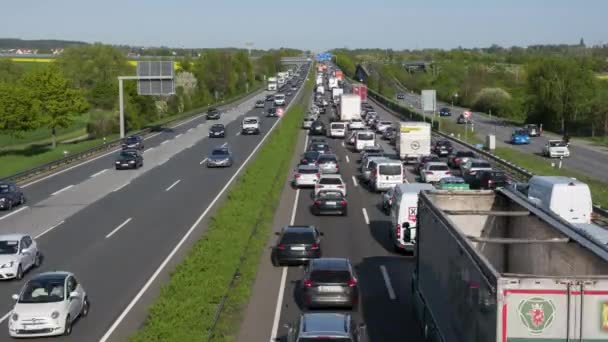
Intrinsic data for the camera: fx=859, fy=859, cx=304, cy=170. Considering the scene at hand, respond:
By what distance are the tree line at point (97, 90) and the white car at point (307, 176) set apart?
116 ft

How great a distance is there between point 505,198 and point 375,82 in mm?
146706

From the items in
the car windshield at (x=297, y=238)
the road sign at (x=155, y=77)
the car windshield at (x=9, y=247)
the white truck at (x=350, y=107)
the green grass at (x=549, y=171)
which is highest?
the road sign at (x=155, y=77)

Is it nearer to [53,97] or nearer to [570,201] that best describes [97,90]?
[53,97]

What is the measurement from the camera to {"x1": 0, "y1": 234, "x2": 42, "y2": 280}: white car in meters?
24.1

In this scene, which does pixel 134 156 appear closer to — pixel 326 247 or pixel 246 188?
pixel 246 188

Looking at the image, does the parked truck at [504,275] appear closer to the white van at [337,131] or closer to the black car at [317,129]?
the white van at [337,131]

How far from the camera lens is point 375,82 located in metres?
162

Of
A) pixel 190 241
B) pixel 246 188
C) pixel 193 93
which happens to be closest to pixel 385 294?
pixel 190 241

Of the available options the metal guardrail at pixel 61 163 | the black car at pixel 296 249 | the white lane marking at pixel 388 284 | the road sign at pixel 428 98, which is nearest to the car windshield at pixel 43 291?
the black car at pixel 296 249

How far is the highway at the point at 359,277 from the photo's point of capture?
1908 cm

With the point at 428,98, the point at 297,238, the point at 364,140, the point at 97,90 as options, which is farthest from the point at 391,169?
the point at 97,90

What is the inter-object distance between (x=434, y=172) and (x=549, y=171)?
8050 millimetres

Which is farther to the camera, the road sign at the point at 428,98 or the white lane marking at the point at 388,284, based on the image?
the road sign at the point at 428,98

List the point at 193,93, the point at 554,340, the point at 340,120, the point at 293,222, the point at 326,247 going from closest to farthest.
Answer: the point at 554,340 < the point at 326,247 < the point at 293,222 < the point at 340,120 < the point at 193,93
